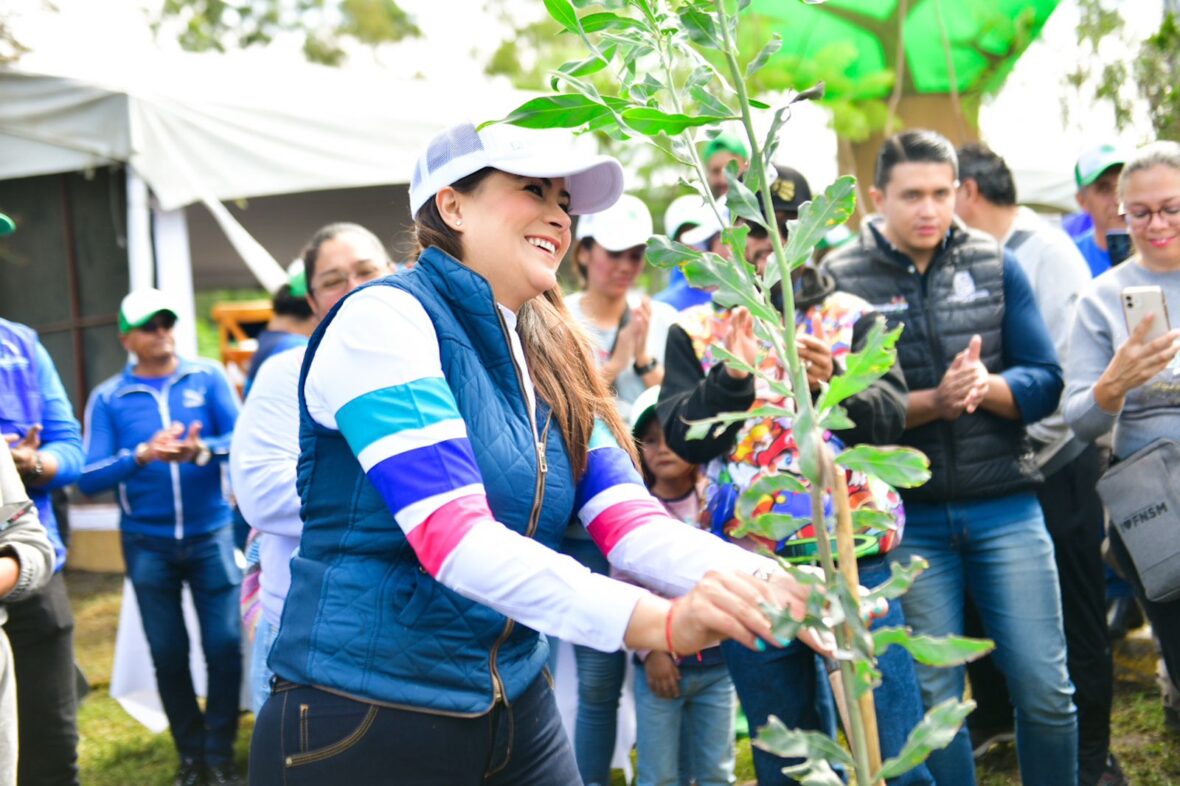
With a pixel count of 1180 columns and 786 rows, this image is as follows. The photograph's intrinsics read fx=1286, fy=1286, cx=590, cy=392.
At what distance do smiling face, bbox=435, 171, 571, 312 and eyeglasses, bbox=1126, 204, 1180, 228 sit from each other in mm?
2341

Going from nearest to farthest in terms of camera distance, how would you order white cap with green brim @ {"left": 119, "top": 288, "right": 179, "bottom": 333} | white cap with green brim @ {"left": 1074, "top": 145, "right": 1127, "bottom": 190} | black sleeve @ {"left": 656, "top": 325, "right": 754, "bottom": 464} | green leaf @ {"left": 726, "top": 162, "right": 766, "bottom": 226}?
green leaf @ {"left": 726, "top": 162, "right": 766, "bottom": 226} < black sleeve @ {"left": 656, "top": 325, "right": 754, "bottom": 464} < white cap with green brim @ {"left": 1074, "top": 145, "right": 1127, "bottom": 190} < white cap with green brim @ {"left": 119, "top": 288, "right": 179, "bottom": 333}

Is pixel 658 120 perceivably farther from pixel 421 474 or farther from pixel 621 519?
pixel 621 519

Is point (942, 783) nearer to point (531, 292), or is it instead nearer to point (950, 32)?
point (531, 292)

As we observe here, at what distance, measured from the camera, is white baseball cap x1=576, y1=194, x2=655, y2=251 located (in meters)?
4.81

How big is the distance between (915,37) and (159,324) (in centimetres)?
573

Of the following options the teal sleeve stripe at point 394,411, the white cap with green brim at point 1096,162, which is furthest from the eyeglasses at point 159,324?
the teal sleeve stripe at point 394,411

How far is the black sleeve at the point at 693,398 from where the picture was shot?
125 inches

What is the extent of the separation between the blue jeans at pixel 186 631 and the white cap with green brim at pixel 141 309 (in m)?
0.93

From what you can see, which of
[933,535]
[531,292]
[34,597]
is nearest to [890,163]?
[933,535]

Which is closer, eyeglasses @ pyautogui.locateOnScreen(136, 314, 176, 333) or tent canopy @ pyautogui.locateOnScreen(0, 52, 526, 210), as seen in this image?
eyeglasses @ pyautogui.locateOnScreen(136, 314, 176, 333)

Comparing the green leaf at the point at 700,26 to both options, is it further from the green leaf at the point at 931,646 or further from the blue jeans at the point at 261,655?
the blue jeans at the point at 261,655

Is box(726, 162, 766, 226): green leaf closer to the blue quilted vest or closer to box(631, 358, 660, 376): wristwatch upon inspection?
the blue quilted vest

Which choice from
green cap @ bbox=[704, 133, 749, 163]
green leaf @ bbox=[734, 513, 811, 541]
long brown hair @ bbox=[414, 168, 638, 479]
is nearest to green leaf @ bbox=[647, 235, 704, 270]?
green leaf @ bbox=[734, 513, 811, 541]

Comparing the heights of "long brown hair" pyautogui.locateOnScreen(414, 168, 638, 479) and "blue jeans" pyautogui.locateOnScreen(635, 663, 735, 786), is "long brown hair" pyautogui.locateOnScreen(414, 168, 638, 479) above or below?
above
